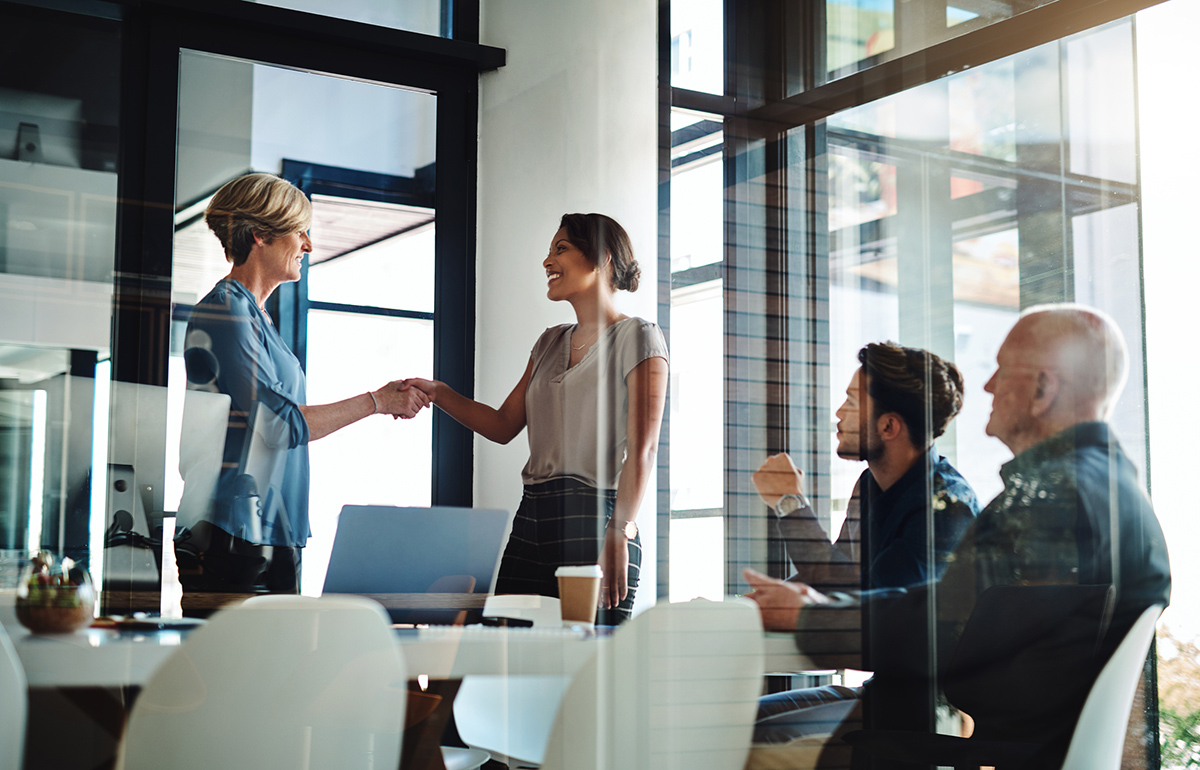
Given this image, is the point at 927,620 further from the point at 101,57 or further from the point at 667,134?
the point at 101,57

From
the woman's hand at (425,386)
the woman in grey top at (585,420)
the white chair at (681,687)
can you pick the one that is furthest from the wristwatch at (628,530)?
the woman's hand at (425,386)

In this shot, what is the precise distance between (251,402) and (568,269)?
23.9 inches

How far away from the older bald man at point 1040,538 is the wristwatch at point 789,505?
127 mm

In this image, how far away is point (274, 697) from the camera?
4.60 ft

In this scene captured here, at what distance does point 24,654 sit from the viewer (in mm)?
1422

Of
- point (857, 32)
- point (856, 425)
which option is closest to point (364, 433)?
point (856, 425)

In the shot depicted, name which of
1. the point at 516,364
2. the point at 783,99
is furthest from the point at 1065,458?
the point at 516,364

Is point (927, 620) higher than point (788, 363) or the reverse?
the reverse

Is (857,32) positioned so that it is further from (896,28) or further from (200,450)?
(200,450)

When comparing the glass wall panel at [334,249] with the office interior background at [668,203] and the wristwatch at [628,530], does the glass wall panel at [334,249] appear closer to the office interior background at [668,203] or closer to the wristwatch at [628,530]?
the office interior background at [668,203]

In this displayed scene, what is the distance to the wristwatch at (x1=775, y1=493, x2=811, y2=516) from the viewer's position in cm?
187

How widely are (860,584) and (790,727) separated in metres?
0.28

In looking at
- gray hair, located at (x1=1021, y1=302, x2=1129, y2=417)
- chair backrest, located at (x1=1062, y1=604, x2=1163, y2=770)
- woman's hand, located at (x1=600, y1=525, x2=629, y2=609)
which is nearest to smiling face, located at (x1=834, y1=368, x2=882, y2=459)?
gray hair, located at (x1=1021, y1=302, x2=1129, y2=417)

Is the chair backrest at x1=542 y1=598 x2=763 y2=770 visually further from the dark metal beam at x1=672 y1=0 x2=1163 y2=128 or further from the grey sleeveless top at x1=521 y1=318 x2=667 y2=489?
the dark metal beam at x1=672 y1=0 x2=1163 y2=128
